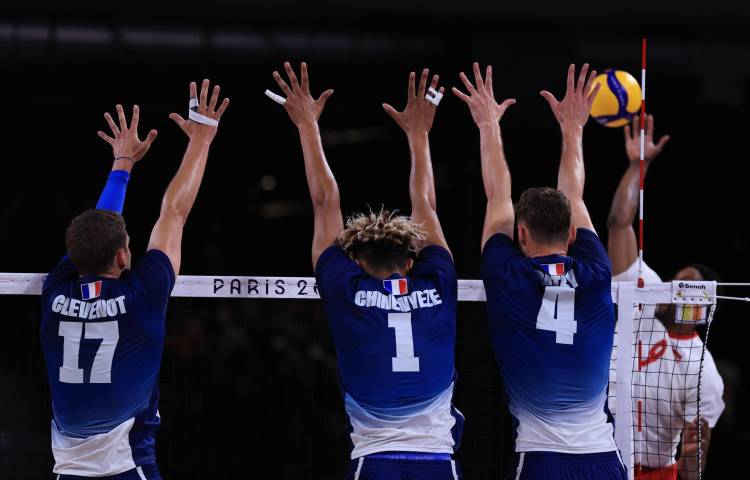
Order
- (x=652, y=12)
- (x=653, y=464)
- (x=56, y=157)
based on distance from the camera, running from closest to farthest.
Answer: (x=653, y=464), (x=652, y=12), (x=56, y=157)

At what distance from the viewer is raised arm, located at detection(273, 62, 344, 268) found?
5.22 meters

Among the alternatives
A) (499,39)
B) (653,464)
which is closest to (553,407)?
(653,464)

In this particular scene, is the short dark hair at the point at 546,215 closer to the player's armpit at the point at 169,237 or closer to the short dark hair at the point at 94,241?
the player's armpit at the point at 169,237

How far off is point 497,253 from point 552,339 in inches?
21.6

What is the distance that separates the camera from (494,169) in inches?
210

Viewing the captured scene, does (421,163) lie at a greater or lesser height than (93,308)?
greater

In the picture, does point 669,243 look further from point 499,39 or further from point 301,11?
point 301,11

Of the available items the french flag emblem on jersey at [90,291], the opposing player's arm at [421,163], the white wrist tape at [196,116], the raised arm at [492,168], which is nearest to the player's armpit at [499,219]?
the raised arm at [492,168]

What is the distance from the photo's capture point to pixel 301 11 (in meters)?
12.0

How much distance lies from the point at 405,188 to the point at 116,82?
5.64m

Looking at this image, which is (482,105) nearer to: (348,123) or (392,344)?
(392,344)

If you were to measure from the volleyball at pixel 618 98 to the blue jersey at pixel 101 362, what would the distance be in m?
4.33

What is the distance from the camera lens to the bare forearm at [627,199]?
6988mm

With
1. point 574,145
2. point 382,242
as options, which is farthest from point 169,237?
point 574,145
